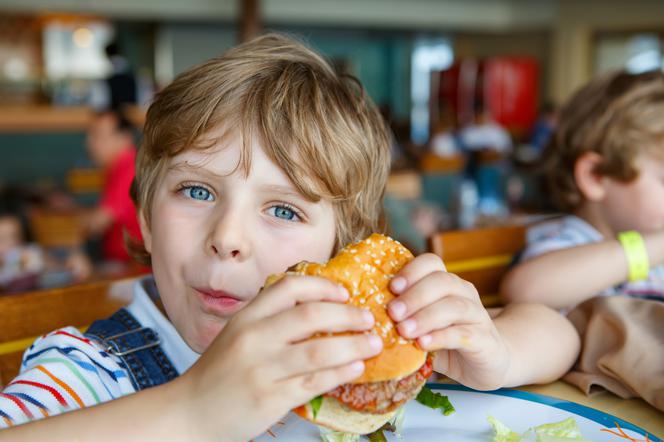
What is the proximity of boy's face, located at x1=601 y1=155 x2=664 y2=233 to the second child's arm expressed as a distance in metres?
0.22

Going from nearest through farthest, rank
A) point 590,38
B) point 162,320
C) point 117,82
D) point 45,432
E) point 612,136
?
point 45,432 < point 162,320 < point 612,136 < point 117,82 < point 590,38

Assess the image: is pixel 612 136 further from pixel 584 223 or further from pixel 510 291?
pixel 510 291

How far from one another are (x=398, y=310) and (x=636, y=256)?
0.90 m

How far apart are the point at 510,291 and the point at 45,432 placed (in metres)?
1.05

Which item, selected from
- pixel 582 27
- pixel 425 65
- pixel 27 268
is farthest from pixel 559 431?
pixel 425 65

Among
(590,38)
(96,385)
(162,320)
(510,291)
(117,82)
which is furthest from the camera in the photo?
(590,38)

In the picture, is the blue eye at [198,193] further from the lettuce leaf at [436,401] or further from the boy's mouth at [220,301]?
the lettuce leaf at [436,401]

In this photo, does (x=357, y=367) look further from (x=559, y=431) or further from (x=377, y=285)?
(x=559, y=431)

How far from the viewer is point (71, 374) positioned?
0.89m

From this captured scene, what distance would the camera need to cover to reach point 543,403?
35.7 inches

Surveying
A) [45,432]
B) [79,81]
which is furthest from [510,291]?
[79,81]

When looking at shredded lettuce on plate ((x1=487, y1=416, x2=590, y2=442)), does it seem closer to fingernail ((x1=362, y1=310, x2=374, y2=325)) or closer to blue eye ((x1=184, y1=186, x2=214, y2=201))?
fingernail ((x1=362, y1=310, x2=374, y2=325))

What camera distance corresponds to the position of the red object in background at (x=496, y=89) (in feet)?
50.9

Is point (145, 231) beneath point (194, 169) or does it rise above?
beneath
